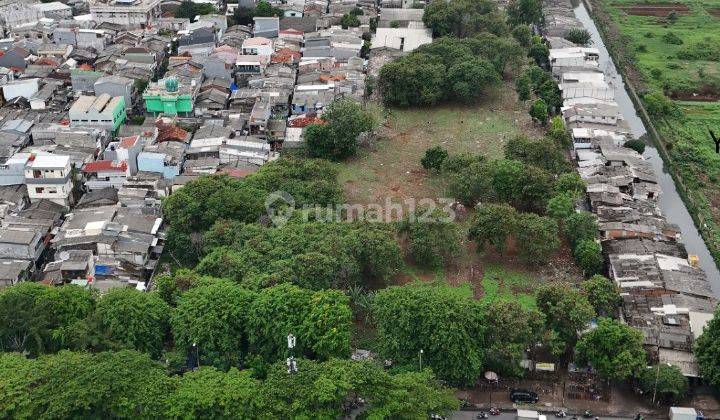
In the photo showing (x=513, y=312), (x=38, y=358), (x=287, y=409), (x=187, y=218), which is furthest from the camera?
(x=187, y=218)

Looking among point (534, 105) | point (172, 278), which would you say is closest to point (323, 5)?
point (534, 105)

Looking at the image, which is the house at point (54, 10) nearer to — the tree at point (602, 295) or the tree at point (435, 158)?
the tree at point (435, 158)

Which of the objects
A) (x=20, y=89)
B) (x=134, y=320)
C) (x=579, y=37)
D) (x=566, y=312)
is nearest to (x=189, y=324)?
(x=134, y=320)

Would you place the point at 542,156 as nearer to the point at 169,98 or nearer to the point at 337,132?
the point at 337,132

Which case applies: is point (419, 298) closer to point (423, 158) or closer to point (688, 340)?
point (688, 340)

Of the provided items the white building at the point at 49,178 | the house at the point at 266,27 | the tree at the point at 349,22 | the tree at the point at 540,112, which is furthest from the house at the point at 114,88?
the tree at the point at 540,112

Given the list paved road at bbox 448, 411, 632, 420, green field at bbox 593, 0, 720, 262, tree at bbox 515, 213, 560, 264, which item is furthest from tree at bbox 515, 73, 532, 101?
paved road at bbox 448, 411, 632, 420

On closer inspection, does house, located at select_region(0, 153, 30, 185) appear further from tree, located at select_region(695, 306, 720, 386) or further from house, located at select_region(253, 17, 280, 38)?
tree, located at select_region(695, 306, 720, 386)
